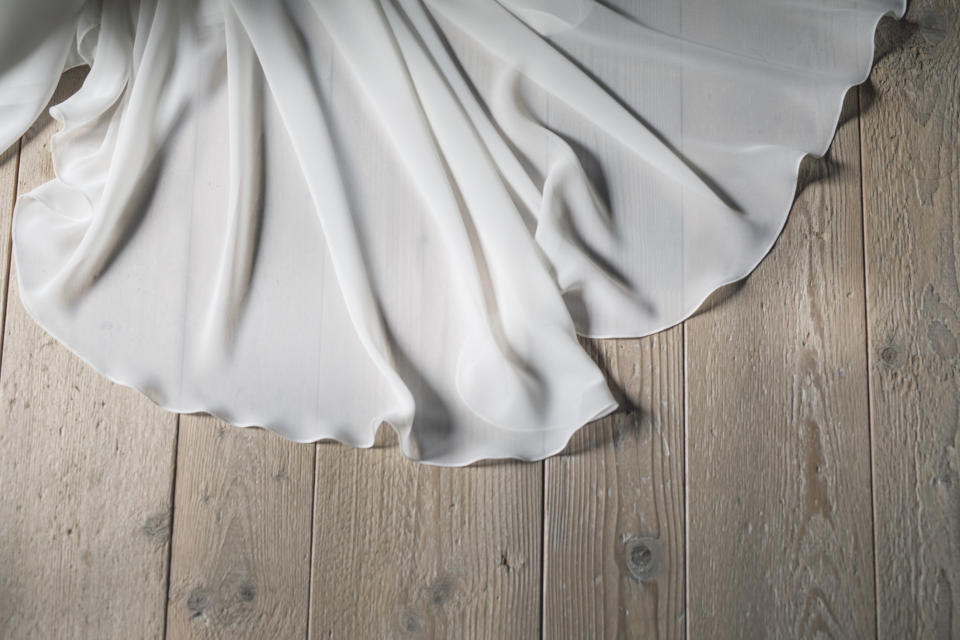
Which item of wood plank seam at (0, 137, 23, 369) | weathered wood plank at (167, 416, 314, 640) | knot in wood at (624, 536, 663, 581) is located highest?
wood plank seam at (0, 137, 23, 369)

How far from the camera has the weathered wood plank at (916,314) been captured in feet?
2.06

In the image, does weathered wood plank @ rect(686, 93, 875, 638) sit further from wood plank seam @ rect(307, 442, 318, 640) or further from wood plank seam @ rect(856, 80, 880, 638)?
wood plank seam @ rect(307, 442, 318, 640)

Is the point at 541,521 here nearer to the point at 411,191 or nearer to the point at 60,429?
the point at 411,191

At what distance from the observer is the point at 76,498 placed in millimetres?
657

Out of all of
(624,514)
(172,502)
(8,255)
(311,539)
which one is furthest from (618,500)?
(8,255)

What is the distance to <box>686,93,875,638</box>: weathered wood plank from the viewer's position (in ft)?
2.06

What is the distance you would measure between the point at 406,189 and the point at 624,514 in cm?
37

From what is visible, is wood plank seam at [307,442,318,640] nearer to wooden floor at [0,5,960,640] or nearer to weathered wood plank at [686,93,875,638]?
wooden floor at [0,5,960,640]

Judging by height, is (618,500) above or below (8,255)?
below

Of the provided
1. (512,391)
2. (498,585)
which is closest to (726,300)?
(512,391)

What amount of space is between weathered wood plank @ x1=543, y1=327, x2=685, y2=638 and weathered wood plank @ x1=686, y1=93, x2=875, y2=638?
18mm

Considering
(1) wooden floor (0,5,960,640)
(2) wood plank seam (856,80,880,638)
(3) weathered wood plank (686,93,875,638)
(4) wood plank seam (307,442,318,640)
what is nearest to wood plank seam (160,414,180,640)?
(1) wooden floor (0,5,960,640)

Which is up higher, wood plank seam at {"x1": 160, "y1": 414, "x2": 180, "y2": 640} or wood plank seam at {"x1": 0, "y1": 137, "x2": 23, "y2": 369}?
wood plank seam at {"x1": 0, "y1": 137, "x2": 23, "y2": 369}

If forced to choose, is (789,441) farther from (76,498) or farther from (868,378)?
(76,498)
